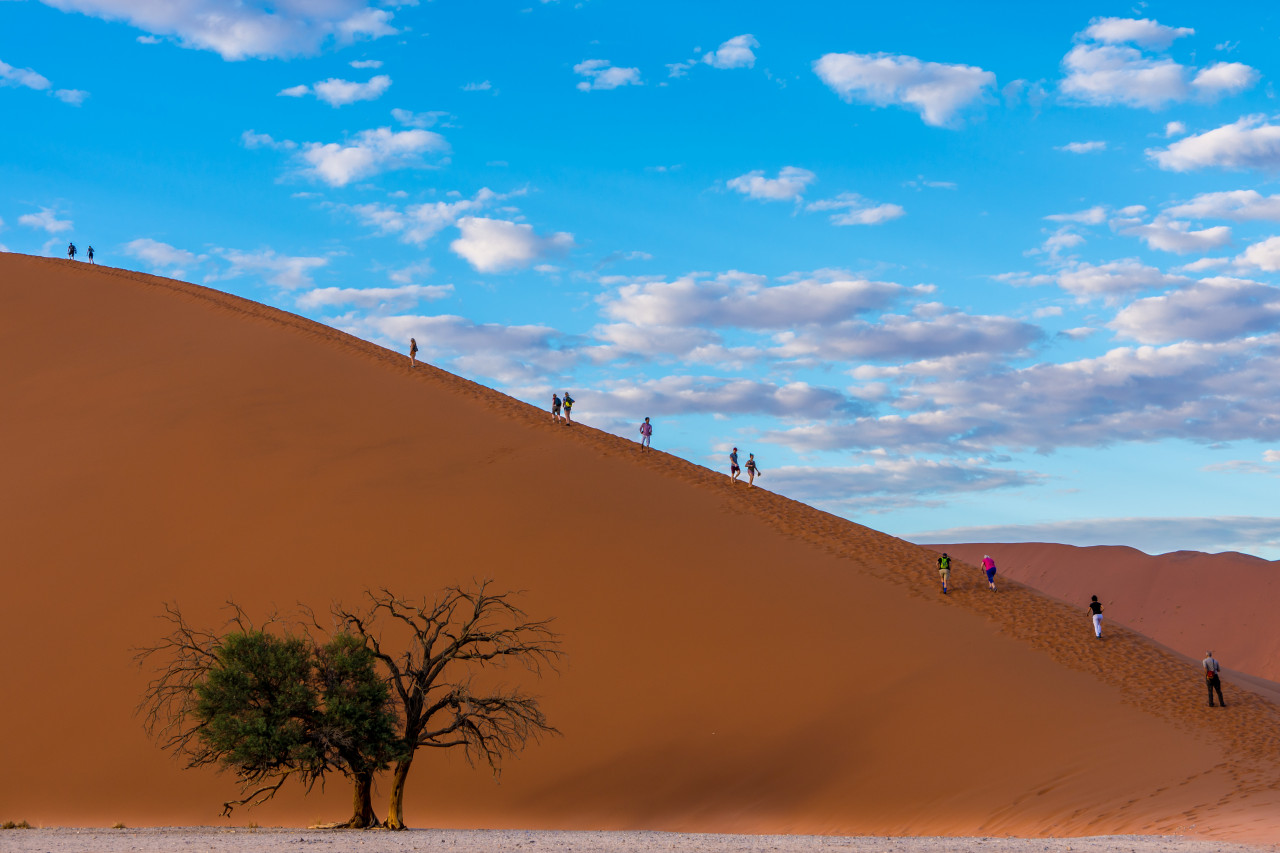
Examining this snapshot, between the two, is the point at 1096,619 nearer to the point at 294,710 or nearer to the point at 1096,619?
the point at 1096,619

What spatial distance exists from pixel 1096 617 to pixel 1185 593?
Result: 60427mm

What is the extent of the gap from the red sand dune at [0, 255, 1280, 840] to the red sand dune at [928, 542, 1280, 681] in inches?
2045

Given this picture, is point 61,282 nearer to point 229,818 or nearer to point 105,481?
point 105,481

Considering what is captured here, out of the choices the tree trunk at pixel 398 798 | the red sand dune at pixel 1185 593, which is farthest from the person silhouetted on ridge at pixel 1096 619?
the red sand dune at pixel 1185 593

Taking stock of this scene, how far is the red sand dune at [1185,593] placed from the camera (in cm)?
6894

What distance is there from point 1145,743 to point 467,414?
756 inches

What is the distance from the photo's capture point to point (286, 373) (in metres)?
31.0

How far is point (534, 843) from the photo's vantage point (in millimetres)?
12609

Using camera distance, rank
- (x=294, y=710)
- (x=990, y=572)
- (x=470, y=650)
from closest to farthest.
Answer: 1. (x=294, y=710)
2. (x=470, y=650)
3. (x=990, y=572)

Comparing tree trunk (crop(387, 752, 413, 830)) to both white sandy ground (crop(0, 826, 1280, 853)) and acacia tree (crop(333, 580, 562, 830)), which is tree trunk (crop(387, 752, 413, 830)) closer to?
white sandy ground (crop(0, 826, 1280, 853))

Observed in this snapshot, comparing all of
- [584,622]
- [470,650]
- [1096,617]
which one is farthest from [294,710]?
[1096,617]

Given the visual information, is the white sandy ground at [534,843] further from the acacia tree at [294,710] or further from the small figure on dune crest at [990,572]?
the small figure on dune crest at [990,572]

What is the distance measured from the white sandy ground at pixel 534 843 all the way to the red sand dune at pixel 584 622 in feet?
6.25

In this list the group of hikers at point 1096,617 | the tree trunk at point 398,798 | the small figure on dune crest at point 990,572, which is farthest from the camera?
the small figure on dune crest at point 990,572
